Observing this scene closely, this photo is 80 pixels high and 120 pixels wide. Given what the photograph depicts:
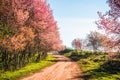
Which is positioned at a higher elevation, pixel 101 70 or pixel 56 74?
pixel 56 74

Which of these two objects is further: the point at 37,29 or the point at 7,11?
the point at 37,29

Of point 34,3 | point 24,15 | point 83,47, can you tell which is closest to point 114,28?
point 24,15

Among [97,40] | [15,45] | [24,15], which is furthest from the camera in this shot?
[97,40]

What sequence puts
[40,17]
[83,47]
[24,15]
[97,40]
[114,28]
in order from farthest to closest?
[83,47]
[97,40]
[40,17]
[24,15]
[114,28]

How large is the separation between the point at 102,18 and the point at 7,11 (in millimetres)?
21074

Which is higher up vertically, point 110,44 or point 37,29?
point 37,29

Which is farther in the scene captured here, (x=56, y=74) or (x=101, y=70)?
(x=101, y=70)

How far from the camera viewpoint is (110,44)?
73.5ft

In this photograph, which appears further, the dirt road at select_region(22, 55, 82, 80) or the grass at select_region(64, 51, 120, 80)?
the grass at select_region(64, 51, 120, 80)

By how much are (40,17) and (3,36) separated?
1970 cm

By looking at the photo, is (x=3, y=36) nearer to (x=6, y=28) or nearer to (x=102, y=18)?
(x=6, y=28)

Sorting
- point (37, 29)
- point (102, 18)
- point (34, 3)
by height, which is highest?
point (34, 3)

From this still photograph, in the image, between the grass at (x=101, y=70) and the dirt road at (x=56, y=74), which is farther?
the grass at (x=101, y=70)

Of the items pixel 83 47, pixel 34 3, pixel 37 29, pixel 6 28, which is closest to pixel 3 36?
pixel 6 28
